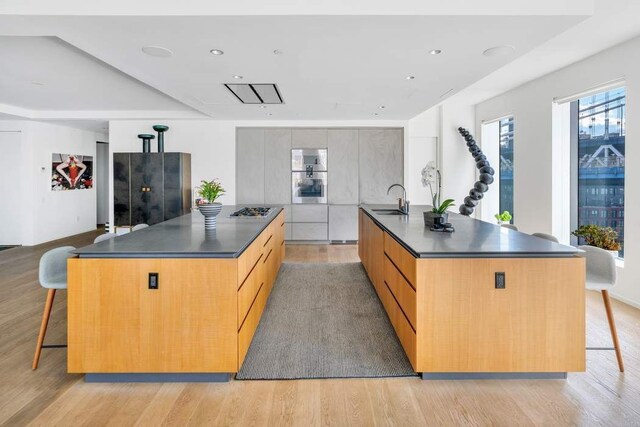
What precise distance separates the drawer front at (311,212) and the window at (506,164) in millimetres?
3332

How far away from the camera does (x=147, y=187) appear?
7086 millimetres

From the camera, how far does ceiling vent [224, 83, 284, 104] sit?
179 inches

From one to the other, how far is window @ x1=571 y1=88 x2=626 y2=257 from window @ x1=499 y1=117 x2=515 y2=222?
1.51 metres

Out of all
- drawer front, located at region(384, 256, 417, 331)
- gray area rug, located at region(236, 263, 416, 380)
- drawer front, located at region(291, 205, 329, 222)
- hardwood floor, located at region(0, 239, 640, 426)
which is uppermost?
drawer front, located at region(291, 205, 329, 222)

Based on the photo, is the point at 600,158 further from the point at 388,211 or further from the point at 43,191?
the point at 43,191

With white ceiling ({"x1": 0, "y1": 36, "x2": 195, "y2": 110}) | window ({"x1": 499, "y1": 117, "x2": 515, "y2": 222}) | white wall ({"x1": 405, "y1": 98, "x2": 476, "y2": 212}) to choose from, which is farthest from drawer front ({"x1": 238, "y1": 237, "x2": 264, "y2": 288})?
window ({"x1": 499, "y1": 117, "x2": 515, "y2": 222})

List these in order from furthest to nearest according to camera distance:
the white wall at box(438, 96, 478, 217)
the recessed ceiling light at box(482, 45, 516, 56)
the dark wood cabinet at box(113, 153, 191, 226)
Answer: the white wall at box(438, 96, 478, 217) < the dark wood cabinet at box(113, 153, 191, 226) < the recessed ceiling light at box(482, 45, 516, 56)

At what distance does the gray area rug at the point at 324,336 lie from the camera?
2.50 metres

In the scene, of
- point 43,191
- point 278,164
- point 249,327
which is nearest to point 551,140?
point 278,164

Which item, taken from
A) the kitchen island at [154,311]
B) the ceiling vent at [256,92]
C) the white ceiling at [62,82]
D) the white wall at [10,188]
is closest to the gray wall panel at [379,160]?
the ceiling vent at [256,92]

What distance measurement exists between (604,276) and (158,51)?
3810 mm

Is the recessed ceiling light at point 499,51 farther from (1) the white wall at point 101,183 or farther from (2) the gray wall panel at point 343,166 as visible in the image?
(1) the white wall at point 101,183

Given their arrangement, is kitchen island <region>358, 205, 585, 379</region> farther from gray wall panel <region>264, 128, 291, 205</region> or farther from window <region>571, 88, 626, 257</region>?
gray wall panel <region>264, 128, 291, 205</region>

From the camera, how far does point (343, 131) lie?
7.45m
